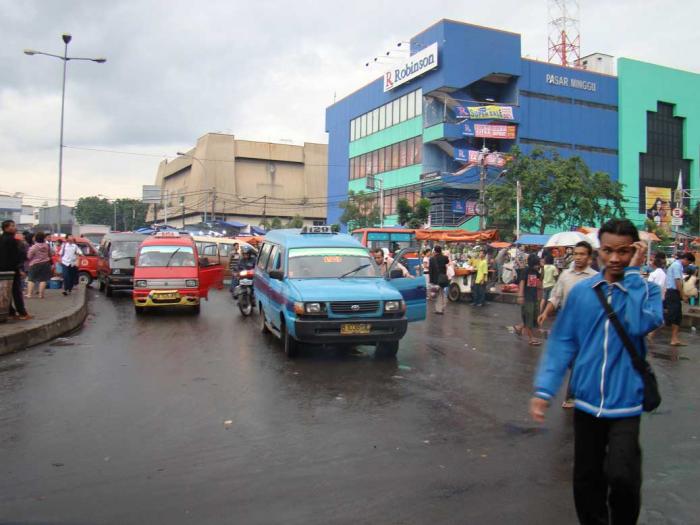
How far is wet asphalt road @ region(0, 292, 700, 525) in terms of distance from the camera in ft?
13.4

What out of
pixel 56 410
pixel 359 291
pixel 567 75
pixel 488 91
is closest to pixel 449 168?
pixel 488 91

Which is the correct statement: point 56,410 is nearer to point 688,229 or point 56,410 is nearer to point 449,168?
point 449,168

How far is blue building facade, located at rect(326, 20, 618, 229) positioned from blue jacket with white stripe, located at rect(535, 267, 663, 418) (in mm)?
43852

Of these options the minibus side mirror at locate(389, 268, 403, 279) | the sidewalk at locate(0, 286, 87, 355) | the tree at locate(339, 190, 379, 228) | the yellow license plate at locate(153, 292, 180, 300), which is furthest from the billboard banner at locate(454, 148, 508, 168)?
the minibus side mirror at locate(389, 268, 403, 279)

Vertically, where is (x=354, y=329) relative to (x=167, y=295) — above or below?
below

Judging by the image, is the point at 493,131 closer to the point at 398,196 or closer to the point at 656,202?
the point at 398,196

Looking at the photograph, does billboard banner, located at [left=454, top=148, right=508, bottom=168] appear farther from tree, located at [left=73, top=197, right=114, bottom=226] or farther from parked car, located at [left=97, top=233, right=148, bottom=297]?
tree, located at [left=73, top=197, right=114, bottom=226]

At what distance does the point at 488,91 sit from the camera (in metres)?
54.2

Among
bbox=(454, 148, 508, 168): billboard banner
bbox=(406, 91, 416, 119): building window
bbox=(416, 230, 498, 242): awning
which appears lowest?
bbox=(416, 230, 498, 242): awning

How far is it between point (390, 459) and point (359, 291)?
175 inches

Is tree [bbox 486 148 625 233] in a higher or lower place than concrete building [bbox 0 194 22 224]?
lower

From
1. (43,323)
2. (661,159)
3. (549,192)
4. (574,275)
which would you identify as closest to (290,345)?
(574,275)

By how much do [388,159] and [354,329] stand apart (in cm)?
5217

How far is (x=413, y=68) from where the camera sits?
53562 millimetres
